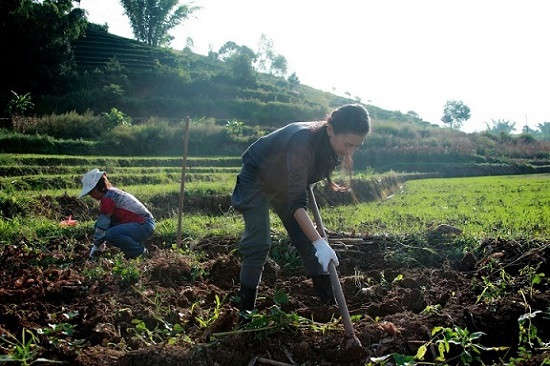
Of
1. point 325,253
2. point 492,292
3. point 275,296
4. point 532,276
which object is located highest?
point 325,253

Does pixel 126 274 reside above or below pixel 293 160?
below

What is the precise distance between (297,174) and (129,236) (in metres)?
2.56

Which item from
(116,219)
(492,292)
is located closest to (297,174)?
(492,292)

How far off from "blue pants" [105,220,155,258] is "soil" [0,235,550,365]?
207 mm

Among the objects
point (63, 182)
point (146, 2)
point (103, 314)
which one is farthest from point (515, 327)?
point (146, 2)

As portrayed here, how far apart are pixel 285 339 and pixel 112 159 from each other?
1405cm

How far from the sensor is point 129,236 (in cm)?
486

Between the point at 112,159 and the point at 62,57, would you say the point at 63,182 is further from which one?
the point at 62,57

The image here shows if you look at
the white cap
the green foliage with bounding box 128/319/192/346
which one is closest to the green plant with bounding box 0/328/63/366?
the green foliage with bounding box 128/319/192/346

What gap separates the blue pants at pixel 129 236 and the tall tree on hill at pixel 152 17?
155 ft

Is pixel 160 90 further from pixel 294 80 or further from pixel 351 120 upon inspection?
pixel 351 120

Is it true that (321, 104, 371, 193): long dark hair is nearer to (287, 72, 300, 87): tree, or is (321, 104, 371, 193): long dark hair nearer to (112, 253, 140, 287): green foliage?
(112, 253, 140, 287): green foliage

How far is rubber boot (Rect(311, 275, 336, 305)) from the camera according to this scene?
3.65 metres

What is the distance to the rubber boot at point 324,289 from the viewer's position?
144 inches
